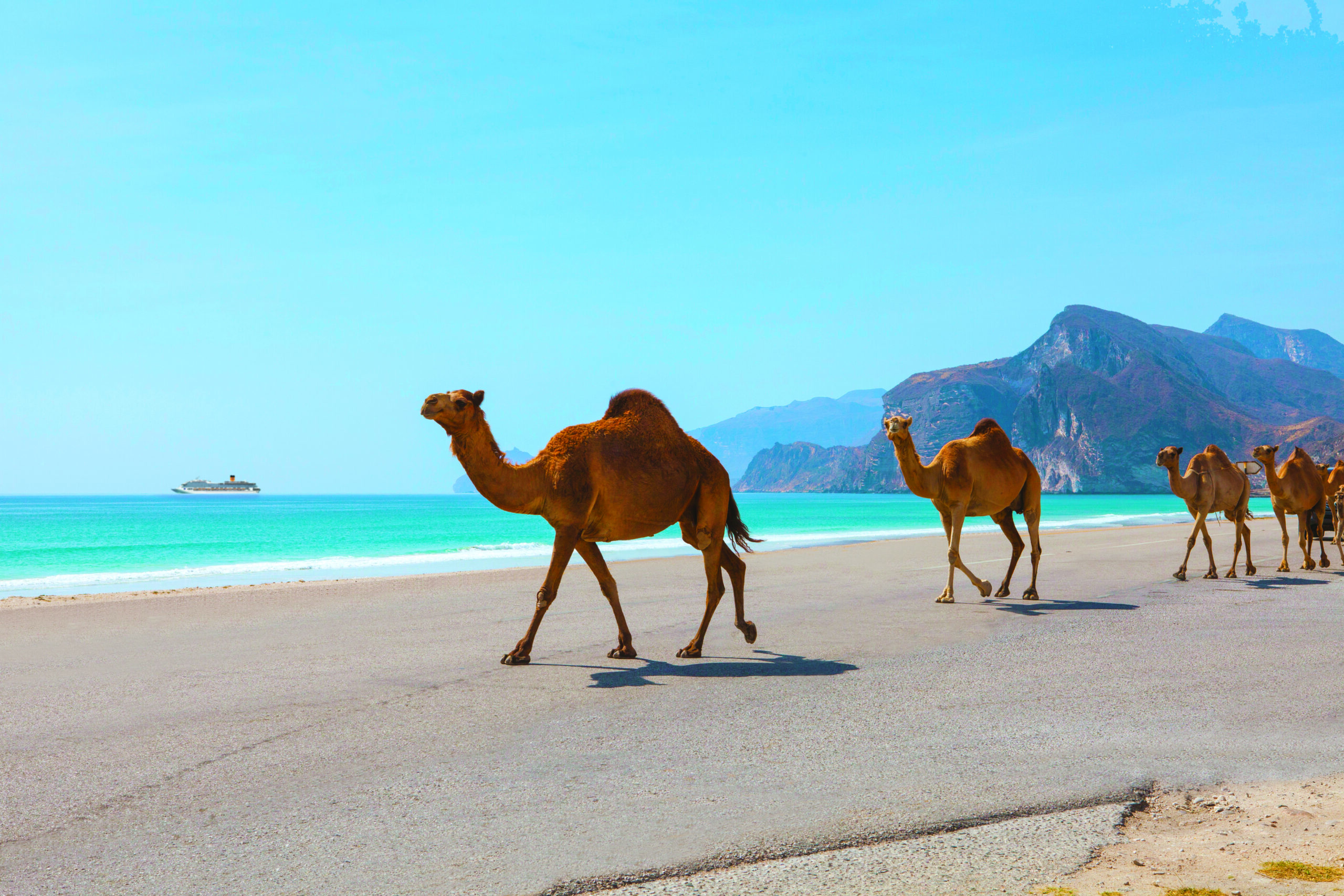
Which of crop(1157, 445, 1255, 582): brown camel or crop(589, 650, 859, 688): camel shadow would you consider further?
crop(1157, 445, 1255, 582): brown camel

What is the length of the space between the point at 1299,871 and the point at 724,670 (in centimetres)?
512

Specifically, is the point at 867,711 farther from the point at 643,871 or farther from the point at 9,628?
the point at 9,628

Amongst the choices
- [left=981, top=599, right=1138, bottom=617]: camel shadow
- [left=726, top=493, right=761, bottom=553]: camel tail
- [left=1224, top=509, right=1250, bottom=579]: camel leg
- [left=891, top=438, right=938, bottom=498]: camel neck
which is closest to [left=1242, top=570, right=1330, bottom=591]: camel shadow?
[left=1224, top=509, right=1250, bottom=579]: camel leg

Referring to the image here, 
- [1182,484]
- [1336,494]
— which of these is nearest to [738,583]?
[1182,484]

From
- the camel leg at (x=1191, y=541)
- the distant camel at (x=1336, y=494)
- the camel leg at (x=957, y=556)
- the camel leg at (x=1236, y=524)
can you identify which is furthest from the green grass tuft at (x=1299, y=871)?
the distant camel at (x=1336, y=494)

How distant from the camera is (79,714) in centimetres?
700

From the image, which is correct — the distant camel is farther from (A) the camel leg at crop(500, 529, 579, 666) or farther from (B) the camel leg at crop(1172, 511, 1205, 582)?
(A) the camel leg at crop(500, 529, 579, 666)

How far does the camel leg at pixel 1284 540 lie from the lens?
18.9m

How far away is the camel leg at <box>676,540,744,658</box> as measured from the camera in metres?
9.24

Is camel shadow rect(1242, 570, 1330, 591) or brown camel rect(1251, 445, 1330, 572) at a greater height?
brown camel rect(1251, 445, 1330, 572)

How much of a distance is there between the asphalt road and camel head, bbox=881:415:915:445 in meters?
2.38

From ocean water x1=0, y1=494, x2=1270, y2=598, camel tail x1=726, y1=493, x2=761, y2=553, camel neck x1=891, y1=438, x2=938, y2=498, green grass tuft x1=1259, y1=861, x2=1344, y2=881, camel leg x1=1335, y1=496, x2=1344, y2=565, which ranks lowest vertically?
ocean water x1=0, y1=494, x2=1270, y2=598

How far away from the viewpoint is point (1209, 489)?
1775 centimetres

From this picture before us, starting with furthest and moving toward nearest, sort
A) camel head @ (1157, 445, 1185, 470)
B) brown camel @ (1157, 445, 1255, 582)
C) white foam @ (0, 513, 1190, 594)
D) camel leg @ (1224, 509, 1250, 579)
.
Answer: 1. white foam @ (0, 513, 1190, 594)
2. camel leg @ (1224, 509, 1250, 579)
3. brown camel @ (1157, 445, 1255, 582)
4. camel head @ (1157, 445, 1185, 470)
